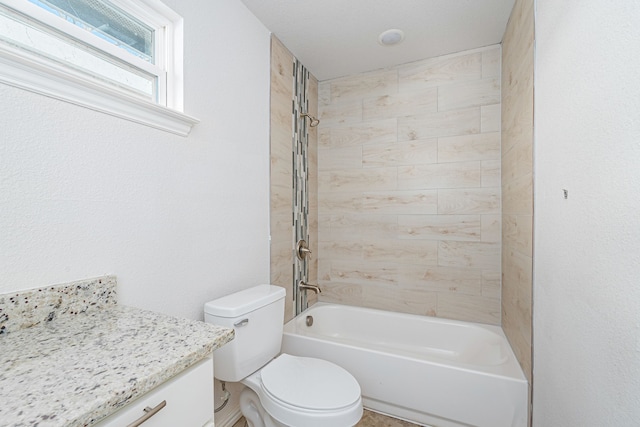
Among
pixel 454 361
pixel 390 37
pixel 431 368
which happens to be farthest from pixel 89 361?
pixel 390 37

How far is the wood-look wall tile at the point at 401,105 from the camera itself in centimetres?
228

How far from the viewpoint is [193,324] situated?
855 millimetres

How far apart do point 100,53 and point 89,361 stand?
1080 mm

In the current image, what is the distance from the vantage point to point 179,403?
2.25 ft

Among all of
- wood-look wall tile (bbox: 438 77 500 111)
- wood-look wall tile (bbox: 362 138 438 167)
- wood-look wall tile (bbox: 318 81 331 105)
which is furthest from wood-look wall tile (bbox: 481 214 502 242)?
wood-look wall tile (bbox: 318 81 331 105)

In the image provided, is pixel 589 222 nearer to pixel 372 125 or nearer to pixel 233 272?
pixel 233 272

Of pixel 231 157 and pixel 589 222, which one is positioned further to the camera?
pixel 231 157

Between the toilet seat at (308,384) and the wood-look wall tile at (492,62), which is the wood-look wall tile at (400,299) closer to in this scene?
the toilet seat at (308,384)

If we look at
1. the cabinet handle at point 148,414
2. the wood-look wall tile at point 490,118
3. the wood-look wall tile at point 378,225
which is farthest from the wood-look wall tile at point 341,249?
the cabinet handle at point 148,414

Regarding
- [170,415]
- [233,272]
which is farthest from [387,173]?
[170,415]

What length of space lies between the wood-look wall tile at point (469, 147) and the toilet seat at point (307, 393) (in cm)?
171

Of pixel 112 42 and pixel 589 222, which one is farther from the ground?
pixel 112 42

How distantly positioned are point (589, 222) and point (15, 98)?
5.51 ft

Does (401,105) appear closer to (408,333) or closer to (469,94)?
(469,94)
